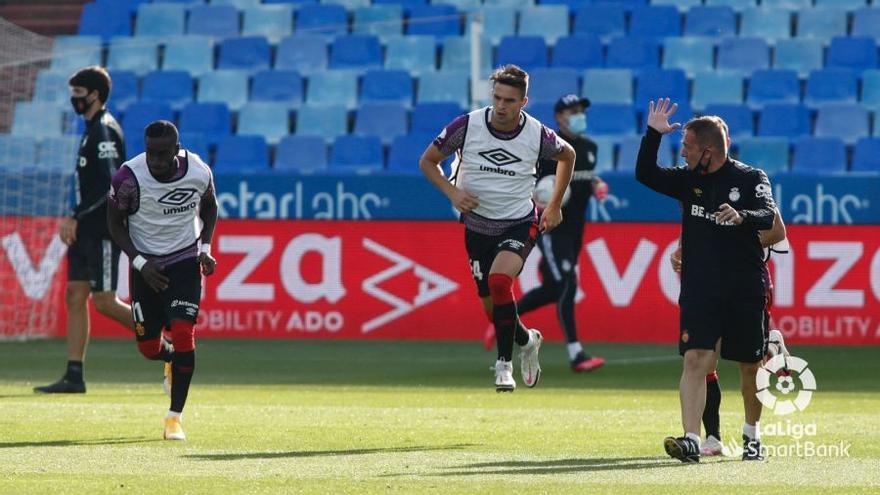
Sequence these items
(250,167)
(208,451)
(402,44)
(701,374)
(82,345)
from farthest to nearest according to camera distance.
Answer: (402,44) → (250,167) → (82,345) → (208,451) → (701,374)

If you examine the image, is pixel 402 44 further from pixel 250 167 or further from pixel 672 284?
pixel 672 284

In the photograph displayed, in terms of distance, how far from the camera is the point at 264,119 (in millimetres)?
22984

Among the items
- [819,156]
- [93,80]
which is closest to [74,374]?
[93,80]

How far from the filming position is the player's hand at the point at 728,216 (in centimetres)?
841

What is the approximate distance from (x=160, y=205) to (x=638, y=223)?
9.35 metres

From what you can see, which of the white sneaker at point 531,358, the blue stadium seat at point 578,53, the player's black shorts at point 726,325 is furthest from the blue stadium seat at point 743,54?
the player's black shorts at point 726,325

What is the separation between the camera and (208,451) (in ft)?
30.5

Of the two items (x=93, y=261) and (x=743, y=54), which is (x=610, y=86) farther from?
(x=93, y=261)

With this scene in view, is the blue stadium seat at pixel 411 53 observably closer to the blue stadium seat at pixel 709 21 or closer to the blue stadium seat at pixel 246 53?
the blue stadium seat at pixel 246 53

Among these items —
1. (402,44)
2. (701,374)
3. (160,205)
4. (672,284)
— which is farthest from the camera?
(402,44)

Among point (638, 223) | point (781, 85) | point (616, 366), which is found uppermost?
point (781, 85)

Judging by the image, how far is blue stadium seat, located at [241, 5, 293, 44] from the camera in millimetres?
24734

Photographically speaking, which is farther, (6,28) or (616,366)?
(6,28)

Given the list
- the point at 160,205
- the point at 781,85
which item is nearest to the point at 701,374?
the point at 160,205
